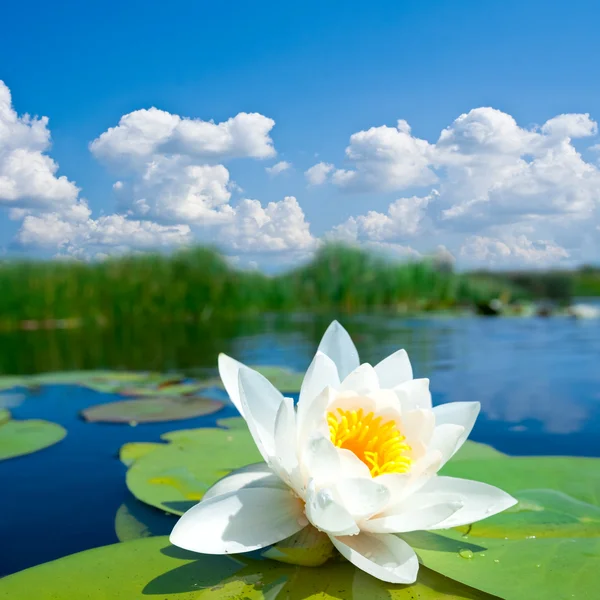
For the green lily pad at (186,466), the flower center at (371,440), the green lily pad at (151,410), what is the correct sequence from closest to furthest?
the flower center at (371,440) < the green lily pad at (186,466) < the green lily pad at (151,410)

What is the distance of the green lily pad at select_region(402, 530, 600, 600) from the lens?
1.08 meters

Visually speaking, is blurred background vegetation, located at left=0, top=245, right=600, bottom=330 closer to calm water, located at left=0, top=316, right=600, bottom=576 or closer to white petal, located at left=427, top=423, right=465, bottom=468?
calm water, located at left=0, top=316, right=600, bottom=576

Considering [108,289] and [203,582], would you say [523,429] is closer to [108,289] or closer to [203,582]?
[203,582]

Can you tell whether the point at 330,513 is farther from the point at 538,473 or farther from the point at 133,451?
the point at 133,451

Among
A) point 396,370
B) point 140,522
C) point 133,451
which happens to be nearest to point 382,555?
point 396,370

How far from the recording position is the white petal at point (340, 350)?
Result: 57.9 inches

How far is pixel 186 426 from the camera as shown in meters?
2.72

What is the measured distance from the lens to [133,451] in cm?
211

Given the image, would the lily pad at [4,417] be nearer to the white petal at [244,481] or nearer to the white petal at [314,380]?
the white petal at [244,481]

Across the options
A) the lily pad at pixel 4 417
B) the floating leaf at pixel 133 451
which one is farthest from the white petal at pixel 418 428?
the lily pad at pixel 4 417

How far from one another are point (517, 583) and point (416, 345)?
5.90 m

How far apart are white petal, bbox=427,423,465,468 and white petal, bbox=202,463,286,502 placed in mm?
325

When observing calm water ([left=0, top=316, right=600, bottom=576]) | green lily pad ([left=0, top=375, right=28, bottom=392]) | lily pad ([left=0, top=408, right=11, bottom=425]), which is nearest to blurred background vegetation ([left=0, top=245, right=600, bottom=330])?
calm water ([left=0, top=316, right=600, bottom=576])

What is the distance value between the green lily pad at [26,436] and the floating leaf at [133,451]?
1.28 ft
